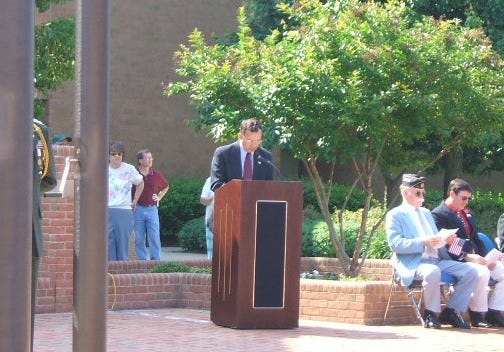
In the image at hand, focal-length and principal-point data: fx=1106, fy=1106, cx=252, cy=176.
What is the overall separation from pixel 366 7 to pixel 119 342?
523 cm

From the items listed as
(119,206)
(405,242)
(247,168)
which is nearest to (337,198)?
→ (119,206)

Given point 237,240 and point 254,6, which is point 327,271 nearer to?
point 237,240

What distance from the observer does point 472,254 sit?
11156 mm

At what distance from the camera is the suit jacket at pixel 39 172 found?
22.2 feet

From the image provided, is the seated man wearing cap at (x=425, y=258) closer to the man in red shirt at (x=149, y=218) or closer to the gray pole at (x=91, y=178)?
the man in red shirt at (x=149, y=218)

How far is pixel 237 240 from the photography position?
973 centimetres

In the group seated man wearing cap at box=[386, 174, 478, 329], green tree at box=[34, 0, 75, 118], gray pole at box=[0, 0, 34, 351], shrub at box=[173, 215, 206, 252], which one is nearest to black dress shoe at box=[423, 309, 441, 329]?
seated man wearing cap at box=[386, 174, 478, 329]

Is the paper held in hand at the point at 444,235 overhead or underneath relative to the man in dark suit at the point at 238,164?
underneath

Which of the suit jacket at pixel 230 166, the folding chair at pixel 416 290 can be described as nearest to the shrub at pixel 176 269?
the suit jacket at pixel 230 166

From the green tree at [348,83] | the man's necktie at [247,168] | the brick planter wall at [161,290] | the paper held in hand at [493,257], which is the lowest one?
the brick planter wall at [161,290]

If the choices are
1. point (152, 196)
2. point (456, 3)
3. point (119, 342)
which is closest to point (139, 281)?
point (119, 342)

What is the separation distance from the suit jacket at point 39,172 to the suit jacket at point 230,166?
3.55 m

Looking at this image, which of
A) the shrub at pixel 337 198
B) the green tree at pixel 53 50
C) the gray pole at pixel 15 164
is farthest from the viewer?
the shrub at pixel 337 198

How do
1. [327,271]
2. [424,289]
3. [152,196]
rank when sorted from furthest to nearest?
1. [152,196]
2. [327,271]
3. [424,289]
